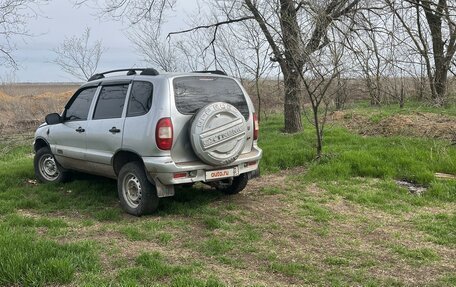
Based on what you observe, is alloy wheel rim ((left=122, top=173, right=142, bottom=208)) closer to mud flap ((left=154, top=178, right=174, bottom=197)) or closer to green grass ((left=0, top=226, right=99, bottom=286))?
mud flap ((left=154, top=178, right=174, bottom=197))

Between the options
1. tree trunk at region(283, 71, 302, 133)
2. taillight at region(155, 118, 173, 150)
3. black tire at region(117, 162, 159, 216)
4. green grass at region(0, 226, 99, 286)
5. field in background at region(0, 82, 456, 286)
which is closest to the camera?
green grass at region(0, 226, 99, 286)

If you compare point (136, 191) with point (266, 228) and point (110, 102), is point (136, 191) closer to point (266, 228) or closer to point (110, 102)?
point (110, 102)

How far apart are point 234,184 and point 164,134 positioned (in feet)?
5.89

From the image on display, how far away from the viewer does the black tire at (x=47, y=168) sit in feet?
25.2

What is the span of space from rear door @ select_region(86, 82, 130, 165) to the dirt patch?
7064 millimetres

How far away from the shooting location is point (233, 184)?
22.1 ft

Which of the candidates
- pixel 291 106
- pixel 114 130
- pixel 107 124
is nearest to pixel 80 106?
pixel 107 124

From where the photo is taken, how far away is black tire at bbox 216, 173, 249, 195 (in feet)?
21.7

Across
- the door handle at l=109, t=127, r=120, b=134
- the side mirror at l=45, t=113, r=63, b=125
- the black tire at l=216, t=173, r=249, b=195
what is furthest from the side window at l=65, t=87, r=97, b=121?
the black tire at l=216, t=173, r=249, b=195

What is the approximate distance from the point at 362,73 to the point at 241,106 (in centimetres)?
443

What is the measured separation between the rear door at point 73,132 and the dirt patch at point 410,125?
24.5ft

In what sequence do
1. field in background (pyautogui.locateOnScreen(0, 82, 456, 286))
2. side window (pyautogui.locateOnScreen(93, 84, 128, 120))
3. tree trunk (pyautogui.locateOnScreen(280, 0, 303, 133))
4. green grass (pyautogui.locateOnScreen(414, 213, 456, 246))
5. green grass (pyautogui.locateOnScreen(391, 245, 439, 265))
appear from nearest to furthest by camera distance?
field in background (pyautogui.locateOnScreen(0, 82, 456, 286)) < green grass (pyautogui.locateOnScreen(391, 245, 439, 265)) < green grass (pyautogui.locateOnScreen(414, 213, 456, 246)) < side window (pyautogui.locateOnScreen(93, 84, 128, 120)) < tree trunk (pyautogui.locateOnScreen(280, 0, 303, 133))

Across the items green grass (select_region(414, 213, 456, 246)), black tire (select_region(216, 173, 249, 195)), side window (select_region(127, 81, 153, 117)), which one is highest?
side window (select_region(127, 81, 153, 117))

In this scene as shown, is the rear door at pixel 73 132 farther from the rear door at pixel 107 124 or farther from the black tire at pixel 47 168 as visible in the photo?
the black tire at pixel 47 168
